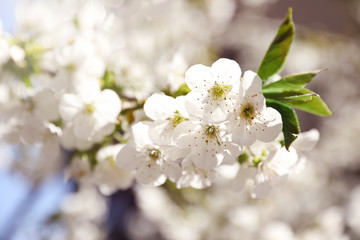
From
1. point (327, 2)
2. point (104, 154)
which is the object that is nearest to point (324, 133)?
point (327, 2)

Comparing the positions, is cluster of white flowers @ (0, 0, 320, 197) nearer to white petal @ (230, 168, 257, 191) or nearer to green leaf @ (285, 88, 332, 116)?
white petal @ (230, 168, 257, 191)

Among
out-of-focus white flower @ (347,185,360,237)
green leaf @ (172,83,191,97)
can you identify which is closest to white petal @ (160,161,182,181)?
green leaf @ (172,83,191,97)

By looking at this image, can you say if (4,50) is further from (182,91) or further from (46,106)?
(182,91)

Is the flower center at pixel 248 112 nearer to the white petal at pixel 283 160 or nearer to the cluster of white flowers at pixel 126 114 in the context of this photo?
the cluster of white flowers at pixel 126 114

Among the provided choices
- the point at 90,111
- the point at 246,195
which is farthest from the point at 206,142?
the point at 246,195

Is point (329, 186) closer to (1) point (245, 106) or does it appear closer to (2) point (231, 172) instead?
(2) point (231, 172)
